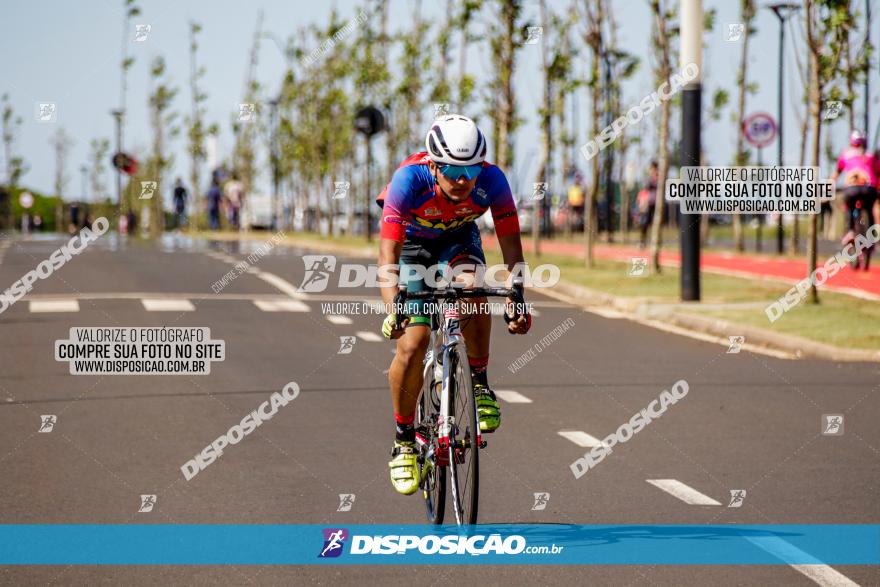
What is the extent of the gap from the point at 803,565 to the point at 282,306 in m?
13.9

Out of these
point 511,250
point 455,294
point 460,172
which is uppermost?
point 460,172

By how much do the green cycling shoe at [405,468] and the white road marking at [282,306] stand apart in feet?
39.4

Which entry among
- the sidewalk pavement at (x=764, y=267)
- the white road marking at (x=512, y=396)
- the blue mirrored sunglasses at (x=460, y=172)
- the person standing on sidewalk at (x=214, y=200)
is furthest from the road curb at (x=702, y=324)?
the person standing on sidewalk at (x=214, y=200)

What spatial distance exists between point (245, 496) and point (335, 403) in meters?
3.47

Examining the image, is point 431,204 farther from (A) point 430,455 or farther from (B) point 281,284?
(B) point 281,284

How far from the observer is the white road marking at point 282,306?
19.2m

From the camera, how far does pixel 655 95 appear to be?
71.0ft

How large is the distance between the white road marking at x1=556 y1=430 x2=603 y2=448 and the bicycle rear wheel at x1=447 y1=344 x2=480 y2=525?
2726 mm

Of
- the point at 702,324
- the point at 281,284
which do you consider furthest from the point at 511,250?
A: the point at 281,284

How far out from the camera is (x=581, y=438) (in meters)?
9.74

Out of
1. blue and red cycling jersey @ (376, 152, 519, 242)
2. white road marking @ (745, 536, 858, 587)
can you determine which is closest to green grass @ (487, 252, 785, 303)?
blue and red cycling jersey @ (376, 152, 519, 242)

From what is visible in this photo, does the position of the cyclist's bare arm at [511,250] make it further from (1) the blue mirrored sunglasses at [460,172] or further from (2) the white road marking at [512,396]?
(2) the white road marking at [512,396]

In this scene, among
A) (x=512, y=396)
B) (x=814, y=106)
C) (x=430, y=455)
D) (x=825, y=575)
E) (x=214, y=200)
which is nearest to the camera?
(x=825, y=575)

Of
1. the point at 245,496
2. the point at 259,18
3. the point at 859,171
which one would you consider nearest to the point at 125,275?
the point at 859,171
